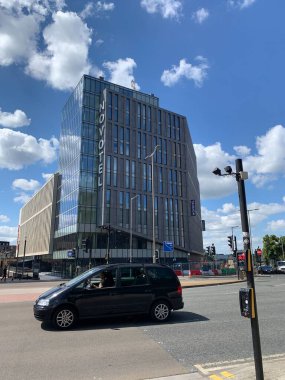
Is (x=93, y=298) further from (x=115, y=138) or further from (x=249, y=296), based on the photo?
(x=115, y=138)

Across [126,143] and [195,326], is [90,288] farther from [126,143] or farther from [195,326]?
[126,143]

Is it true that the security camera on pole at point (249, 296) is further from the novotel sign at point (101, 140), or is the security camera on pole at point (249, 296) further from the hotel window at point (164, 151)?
the hotel window at point (164, 151)

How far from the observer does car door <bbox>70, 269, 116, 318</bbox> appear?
9430mm

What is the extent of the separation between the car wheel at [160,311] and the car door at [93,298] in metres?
1.27

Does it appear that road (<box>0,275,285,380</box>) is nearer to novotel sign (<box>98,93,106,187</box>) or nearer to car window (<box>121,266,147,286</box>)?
car window (<box>121,266,147,286</box>)

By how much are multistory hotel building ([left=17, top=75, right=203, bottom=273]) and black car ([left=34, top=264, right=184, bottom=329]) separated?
1821 inches

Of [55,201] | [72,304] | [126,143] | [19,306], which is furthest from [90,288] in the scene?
[55,201]

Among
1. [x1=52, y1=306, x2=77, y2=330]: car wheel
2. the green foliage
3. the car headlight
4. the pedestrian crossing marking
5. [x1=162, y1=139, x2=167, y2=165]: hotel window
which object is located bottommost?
the pedestrian crossing marking

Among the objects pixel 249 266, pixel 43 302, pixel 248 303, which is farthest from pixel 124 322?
pixel 249 266

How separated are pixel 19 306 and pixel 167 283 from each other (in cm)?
703

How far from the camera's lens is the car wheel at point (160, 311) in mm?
10250

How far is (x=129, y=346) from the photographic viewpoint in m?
7.56

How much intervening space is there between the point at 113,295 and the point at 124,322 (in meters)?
1.08

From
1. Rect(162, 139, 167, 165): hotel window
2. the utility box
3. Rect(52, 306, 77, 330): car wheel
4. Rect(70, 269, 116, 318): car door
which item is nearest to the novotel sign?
Rect(162, 139, 167, 165): hotel window
